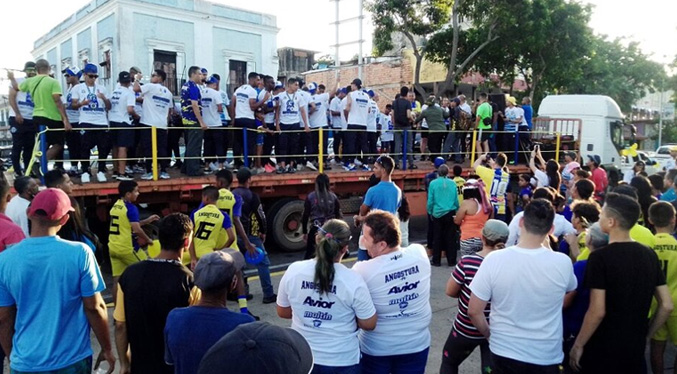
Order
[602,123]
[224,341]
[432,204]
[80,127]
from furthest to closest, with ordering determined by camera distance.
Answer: [602,123] → [432,204] → [80,127] → [224,341]

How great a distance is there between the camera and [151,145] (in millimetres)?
7613

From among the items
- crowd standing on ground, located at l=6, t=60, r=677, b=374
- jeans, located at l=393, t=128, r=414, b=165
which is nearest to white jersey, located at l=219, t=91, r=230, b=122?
jeans, located at l=393, t=128, r=414, b=165

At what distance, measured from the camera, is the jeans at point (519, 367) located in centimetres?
284

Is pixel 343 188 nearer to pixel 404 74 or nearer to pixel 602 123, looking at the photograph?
pixel 602 123

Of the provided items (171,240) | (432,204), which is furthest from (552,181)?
(171,240)

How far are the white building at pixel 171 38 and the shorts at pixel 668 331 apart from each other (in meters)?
19.8

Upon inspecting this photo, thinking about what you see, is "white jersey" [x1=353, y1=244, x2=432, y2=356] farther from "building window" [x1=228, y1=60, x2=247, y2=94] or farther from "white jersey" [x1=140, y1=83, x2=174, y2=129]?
"building window" [x1=228, y1=60, x2=247, y2=94]

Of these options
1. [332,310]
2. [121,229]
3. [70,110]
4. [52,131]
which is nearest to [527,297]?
[332,310]

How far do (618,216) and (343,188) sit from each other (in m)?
6.31

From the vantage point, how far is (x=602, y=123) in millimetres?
14562

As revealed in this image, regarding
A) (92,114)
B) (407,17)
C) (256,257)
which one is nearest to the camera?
(256,257)

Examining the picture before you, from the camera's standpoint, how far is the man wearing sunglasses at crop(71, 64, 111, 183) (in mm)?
7309

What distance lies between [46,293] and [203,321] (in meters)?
1.02

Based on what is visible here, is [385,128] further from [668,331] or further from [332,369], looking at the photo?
[332,369]
